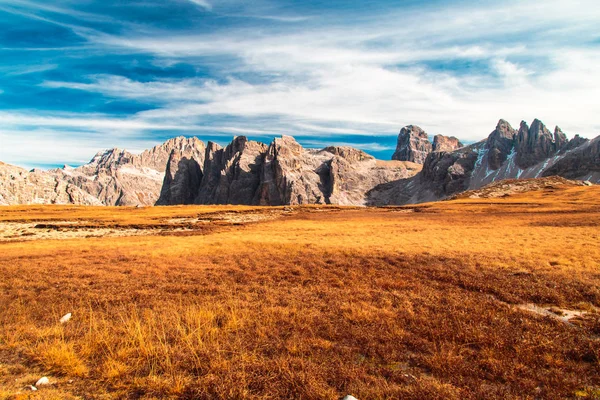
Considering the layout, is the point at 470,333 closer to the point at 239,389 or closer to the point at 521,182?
the point at 239,389

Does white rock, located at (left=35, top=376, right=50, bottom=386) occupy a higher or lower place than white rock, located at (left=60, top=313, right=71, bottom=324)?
higher

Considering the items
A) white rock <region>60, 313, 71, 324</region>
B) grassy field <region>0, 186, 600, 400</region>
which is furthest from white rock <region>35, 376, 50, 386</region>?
white rock <region>60, 313, 71, 324</region>

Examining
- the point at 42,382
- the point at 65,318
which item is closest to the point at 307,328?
the point at 42,382

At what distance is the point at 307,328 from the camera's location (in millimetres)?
10312

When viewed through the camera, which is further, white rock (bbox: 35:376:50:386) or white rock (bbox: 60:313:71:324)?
white rock (bbox: 60:313:71:324)

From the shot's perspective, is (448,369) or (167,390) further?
(448,369)

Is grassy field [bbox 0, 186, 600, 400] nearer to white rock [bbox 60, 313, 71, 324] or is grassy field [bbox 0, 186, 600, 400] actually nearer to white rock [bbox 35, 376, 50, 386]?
white rock [bbox 35, 376, 50, 386]

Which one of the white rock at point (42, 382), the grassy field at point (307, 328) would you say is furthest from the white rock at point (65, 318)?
the white rock at point (42, 382)

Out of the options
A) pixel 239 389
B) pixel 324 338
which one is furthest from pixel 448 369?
pixel 239 389

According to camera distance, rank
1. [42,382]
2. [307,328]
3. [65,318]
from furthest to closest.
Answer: [65,318]
[307,328]
[42,382]

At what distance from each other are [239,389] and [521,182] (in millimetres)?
164476

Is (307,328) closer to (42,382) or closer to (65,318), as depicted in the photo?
(42,382)

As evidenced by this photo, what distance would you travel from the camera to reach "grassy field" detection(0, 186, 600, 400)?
7.06 metres

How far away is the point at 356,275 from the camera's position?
59.1 ft
